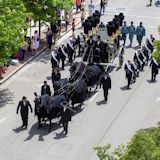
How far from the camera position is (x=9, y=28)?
73.2ft

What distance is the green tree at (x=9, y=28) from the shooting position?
72.3ft

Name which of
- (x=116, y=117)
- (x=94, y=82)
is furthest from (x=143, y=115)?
(x=94, y=82)

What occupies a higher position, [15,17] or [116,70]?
[15,17]

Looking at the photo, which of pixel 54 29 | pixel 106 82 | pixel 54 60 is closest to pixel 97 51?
pixel 106 82

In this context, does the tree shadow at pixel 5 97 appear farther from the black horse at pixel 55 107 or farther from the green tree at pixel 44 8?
the green tree at pixel 44 8

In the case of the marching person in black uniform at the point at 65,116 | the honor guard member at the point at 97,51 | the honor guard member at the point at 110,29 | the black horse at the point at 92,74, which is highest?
the honor guard member at the point at 110,29

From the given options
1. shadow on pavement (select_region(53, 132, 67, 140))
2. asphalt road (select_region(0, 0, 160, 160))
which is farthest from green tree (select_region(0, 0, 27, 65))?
shadow on pavement (select_region(53, 132, 67, 140))

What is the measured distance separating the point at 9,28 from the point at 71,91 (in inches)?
171

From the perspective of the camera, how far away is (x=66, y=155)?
18250mm

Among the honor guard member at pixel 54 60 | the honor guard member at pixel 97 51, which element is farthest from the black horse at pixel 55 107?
the honor guard member at pixel 54 60

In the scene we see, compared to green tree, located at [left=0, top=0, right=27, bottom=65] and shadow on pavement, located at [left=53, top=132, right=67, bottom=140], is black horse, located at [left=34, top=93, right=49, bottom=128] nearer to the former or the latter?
shadow on pavement, located at [left=53, top=132, right=67, bottom=140]

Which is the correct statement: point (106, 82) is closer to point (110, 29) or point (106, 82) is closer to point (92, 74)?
point (92, 74)

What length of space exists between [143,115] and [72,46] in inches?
287

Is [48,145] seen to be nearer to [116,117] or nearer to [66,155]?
[66,155]
